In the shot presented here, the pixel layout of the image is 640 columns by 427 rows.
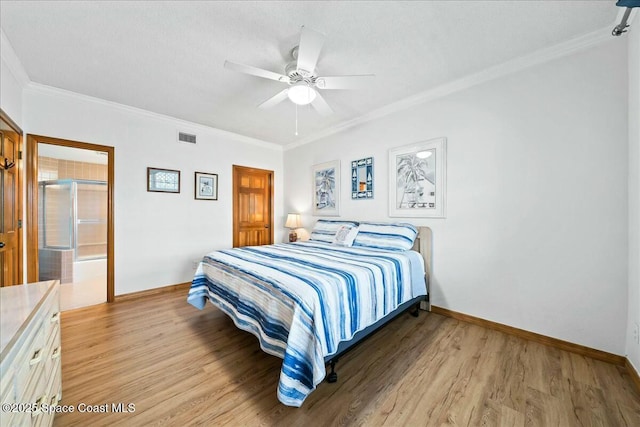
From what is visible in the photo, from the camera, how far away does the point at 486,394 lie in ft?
5.32

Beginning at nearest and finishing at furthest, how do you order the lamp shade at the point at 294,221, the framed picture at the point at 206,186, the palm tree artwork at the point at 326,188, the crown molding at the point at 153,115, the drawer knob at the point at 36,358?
the drawer knob at the point at 36,358
the crown molding at the point at 153,115
the framed picture at the point at 206,186
the palm tree artwork at the point at 326,188
the lamp shade at the point at 294,221

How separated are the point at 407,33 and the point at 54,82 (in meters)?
3.73

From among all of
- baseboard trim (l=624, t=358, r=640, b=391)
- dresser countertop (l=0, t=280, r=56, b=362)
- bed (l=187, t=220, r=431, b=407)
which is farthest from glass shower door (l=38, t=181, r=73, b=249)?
baseboard trim (l=624, t=358, r=640, b=391)

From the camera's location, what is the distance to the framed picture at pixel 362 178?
3630mm

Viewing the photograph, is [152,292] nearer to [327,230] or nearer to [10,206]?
[10,206]

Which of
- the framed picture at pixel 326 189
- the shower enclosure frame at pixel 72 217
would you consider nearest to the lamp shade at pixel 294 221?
the framed picture at pixel 326 189

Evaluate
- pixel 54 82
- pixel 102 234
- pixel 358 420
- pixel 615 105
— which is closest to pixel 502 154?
pixel 615 105

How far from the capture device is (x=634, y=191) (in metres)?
1.77

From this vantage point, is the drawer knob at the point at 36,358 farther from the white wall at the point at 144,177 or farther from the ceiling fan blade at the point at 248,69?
the white wall at the point at 144,177

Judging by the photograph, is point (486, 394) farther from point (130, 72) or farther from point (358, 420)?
point (130, 72)

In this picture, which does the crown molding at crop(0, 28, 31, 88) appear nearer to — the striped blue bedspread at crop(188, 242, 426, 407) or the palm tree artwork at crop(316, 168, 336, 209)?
the striped blue bedspread at crop(188, 242, 426, 407)

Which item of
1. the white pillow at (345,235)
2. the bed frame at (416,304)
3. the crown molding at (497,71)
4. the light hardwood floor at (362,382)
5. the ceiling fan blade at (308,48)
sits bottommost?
the light hardwood floor at (362,382)

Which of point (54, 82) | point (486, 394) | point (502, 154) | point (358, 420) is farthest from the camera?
point (54, 82)

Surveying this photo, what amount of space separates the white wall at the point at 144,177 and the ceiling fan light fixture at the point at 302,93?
2.46 meters
